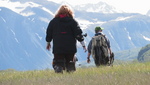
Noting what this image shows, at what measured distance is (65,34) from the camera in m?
12.8

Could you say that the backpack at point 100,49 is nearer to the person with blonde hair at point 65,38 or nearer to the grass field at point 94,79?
the person with blonde hair at point 65,38

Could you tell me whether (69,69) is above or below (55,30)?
below

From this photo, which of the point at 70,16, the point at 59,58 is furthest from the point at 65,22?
the point at 59,58

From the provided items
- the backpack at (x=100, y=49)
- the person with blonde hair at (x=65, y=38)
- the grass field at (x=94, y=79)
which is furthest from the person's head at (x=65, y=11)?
the backpack at (x=100, y=49)

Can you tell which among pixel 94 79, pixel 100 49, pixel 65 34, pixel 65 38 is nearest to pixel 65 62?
pixel 65 38

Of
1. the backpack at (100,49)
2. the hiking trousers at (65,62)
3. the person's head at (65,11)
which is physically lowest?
the backpack at (100,49)

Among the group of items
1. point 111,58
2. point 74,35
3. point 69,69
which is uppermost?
point 74,35

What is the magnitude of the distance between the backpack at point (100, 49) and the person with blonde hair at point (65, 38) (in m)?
3.82

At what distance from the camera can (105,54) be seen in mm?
16688

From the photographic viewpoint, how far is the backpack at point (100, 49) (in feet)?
54.5

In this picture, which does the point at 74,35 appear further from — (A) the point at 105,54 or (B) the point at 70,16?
(A) the point at 105,54

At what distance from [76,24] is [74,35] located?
34 cm

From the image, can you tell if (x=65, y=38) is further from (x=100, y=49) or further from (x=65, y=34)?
(x=100, y=49)

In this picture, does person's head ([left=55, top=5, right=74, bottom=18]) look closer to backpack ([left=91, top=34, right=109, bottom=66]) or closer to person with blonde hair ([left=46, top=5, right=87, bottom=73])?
person with blonde hair ([left=46, top=5, right=87, bottom=73])
